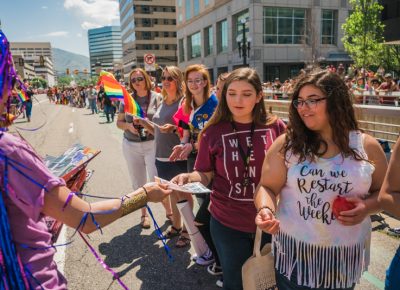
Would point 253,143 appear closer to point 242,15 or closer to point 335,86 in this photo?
point 335,86

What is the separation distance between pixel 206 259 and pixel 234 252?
1328 millimetres

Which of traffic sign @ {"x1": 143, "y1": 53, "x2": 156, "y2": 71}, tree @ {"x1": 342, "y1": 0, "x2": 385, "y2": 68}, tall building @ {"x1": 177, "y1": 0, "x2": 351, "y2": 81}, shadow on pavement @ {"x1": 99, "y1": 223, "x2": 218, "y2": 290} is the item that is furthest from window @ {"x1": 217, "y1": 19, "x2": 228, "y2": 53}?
shadow on pavement @ {"x1": 99, "y1": 223, "x2": 218, "y2": 290}

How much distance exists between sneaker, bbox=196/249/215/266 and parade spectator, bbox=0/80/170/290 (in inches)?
85.9

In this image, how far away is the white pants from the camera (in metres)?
4.47

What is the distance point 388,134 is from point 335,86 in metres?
4.25

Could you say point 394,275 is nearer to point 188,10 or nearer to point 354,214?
point 354,214

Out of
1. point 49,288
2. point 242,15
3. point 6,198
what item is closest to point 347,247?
point 49,288

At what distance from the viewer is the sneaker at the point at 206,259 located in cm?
351

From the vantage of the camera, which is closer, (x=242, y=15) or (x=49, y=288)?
(x=49, y=288)

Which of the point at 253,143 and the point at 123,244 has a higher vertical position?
the point at 253,143

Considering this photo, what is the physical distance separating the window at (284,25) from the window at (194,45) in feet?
45.0

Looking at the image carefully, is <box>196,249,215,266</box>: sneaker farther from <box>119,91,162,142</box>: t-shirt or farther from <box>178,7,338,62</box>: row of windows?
<box>178,7,338,62</box>: row of windows

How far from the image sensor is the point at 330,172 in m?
1.76

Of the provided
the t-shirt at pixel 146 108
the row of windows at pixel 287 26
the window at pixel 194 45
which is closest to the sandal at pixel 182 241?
the t-shirt at pixel 146 108
